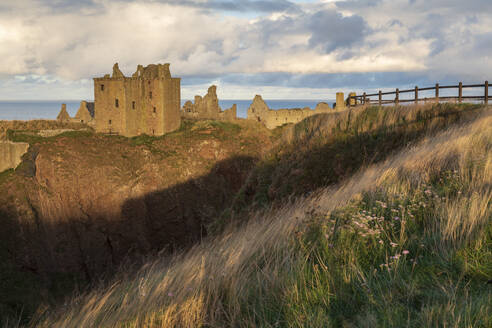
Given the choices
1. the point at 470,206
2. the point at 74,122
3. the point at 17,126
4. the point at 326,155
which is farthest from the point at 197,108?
the point at 470,206

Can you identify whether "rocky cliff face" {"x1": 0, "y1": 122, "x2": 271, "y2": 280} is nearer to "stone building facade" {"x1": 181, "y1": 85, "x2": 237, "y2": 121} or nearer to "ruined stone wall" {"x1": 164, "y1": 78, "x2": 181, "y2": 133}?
"ruined stone wall" {"x1": 164, "y1": 78, "x2": 181, "y2": 133}

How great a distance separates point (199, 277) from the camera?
180 inches

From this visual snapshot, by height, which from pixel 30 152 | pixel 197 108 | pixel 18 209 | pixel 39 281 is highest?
pixel 197 108

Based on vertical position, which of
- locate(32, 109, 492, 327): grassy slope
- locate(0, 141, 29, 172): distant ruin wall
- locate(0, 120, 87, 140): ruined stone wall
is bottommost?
locate(0, 141, 29, 172): distant ruin wall

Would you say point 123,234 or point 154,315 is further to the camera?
point 123,234

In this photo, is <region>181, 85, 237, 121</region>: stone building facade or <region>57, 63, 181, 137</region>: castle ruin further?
<region>181, 85, 237, 121</region>: stone building facade

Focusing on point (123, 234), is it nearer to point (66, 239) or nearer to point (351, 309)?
point (66, 239)

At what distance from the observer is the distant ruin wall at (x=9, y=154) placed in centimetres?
4122

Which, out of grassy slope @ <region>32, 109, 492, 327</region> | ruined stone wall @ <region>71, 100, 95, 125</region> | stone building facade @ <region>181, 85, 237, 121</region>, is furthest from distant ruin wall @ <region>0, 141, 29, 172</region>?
grassy slope @ <region>32, 109, 492, 327</region>

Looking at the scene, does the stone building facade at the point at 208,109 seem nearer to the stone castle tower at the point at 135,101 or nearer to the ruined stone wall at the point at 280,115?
the ruined stone wall at the point at 280,115

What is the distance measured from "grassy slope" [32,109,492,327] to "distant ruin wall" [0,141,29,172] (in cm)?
4226

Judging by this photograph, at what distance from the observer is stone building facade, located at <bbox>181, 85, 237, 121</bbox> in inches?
2486

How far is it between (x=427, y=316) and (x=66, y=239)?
3982 centimetres

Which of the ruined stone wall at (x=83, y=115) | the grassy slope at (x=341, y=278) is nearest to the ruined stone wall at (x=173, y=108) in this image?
the ruined stone wall at (x=83, y=115)
